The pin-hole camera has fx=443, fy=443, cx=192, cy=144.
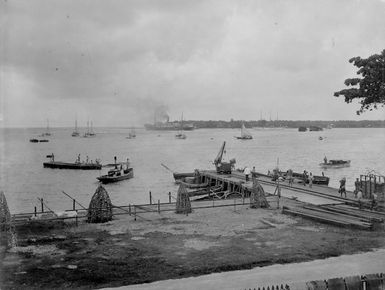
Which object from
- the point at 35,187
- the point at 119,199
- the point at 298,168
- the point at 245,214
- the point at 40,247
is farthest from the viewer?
the point at 298,168

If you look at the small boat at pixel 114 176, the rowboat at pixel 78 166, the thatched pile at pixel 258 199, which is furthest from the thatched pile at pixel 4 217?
the rowboat at pixel 78 166

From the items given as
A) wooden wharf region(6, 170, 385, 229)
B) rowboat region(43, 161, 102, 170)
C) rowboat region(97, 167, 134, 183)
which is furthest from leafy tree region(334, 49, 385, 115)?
rowboat region(43, 161, 102, 170)

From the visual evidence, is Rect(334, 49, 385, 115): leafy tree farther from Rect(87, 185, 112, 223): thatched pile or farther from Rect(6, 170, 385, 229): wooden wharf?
Rect(87, 185, 112, 223): thatched pile

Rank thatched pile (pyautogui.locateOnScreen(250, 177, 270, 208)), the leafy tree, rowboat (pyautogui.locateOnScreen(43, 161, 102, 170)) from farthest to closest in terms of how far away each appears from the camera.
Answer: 1. rowboat (pyautogui.locateOnScreen(43, 161, 102, 170))
2. thatched pile (pyautogui.locateOnScreen(250, 177, 270, 208))
3. the leafy tree

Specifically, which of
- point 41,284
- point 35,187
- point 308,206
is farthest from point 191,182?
point 41,284

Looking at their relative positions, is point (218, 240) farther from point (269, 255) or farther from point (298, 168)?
point (298, 168)

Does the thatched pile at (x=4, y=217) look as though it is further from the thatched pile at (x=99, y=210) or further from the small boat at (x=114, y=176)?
the small boat at (x=114, y=176)
